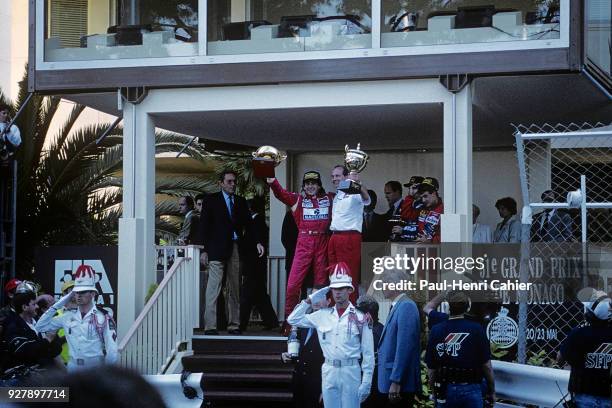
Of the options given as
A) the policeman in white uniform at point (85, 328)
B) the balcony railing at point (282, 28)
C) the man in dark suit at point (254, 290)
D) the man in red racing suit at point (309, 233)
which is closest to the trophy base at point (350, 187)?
the man in red racing suit at point (309, 233)

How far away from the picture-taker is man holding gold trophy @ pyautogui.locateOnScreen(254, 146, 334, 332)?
13.0 metres

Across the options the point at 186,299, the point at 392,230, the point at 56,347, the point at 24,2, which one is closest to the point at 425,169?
the point at 392,230

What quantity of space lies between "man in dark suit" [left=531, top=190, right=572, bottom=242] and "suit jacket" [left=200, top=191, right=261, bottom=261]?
12.0 feet

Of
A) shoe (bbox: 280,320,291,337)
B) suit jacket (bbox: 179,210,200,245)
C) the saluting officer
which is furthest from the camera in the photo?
suit jacket (bbox: 179,210,200,245)

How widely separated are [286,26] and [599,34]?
3.88 metres

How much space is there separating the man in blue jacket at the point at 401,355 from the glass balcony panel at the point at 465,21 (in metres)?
3.81

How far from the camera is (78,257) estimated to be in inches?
587

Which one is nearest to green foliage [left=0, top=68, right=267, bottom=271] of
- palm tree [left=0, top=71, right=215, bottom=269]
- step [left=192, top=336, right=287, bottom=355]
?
palm tree [left=0, top=71, right=215, bottom=269]

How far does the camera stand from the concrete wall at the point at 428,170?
16.7 metres

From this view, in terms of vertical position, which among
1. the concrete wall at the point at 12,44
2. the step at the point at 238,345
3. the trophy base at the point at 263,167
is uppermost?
the concrete wall at the point at 12,44

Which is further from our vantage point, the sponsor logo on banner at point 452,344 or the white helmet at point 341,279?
the white helmet at point 341,279

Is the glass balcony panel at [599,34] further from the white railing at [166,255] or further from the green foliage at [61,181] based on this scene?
the green foliage at [61,181]

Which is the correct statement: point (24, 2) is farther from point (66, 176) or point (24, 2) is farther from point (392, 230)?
point (392, 230)

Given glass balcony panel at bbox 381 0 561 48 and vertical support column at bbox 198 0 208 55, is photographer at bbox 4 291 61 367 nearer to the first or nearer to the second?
vertical support column at bbox 198 0 208 55
